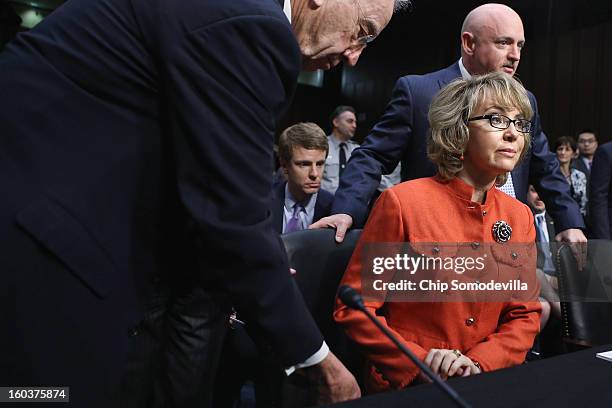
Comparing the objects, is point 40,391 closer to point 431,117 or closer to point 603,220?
point 431,117

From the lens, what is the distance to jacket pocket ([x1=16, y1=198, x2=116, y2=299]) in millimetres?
771

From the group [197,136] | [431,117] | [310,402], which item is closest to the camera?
[197,136]

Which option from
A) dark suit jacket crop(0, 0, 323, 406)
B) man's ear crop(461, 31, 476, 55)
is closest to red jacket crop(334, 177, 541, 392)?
dark suit jacket crop(0, 0, 323, 406)

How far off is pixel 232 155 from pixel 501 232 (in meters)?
0.90

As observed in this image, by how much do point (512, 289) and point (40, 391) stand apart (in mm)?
1102

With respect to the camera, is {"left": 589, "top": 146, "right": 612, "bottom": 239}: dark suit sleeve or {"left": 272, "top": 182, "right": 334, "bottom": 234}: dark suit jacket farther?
{"left": 589, "top": 146, "right": 612, "bottom": 239}: dark suit sleeve

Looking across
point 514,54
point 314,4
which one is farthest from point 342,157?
point 314,4

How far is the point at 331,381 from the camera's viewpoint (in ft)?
2.69

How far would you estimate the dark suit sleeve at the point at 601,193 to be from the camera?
3.46 m

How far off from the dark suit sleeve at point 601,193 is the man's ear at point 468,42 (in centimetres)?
191

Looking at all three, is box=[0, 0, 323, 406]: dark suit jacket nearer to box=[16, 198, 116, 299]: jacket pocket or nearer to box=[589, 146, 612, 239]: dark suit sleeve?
box=[16, 198, 116, 299]: jacket pocket

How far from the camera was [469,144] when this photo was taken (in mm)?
1470

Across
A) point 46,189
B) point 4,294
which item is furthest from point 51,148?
point 4,294

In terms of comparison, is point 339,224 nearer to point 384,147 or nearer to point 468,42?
point 384,147
